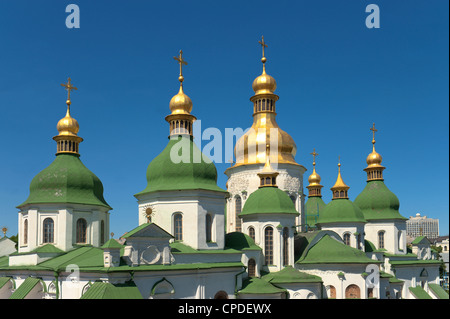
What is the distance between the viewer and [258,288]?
26812 mm

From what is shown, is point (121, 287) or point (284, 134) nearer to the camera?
point (121, 287)

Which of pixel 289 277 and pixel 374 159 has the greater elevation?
pixel 374 159

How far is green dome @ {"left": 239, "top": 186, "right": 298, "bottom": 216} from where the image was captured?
30.7m

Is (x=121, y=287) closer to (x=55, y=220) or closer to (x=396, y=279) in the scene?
(x=55, y=220)

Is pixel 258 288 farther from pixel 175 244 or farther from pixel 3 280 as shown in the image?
pixel 3 280

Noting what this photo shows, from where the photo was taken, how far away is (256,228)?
30797 millimetres

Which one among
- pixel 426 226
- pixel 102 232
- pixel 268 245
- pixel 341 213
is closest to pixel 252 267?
pixel 268 245

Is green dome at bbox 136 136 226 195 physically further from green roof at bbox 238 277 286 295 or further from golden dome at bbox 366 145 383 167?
golden dome at bbox 366 145 383 167

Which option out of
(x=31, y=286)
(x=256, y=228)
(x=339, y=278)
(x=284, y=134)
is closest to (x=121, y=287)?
(x=31, y=286)

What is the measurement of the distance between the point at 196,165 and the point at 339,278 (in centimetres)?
1201

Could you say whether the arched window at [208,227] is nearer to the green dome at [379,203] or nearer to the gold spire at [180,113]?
the gold spire at [180,113]

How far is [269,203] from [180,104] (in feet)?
29.5

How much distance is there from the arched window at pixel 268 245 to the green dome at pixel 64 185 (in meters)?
10.9
